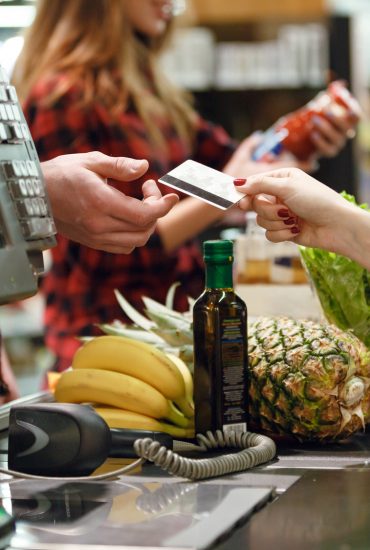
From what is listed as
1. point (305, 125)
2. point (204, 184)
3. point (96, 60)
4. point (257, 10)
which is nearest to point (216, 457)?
point (204, 184)

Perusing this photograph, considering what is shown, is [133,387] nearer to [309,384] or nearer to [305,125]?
[309,384]

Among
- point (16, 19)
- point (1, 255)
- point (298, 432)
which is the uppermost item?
point (16, 19)

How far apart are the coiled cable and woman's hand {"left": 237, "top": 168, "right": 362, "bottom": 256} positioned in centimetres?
31

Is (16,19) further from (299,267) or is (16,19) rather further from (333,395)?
(333,395)

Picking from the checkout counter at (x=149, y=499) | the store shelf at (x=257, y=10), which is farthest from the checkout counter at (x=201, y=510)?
the store shelf at (x=257, y=10)

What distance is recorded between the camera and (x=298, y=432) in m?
1.37

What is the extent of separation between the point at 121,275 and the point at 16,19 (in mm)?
1228

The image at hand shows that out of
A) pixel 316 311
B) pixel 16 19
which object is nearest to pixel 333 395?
pixel 316 311

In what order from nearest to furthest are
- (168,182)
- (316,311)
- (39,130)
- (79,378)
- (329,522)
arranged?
(329,522), (168,182), (79,378), (316,311), (39,130)

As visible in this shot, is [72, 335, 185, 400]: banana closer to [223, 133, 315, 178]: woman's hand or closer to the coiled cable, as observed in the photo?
the coiled cable

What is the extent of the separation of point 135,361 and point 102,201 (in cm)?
23

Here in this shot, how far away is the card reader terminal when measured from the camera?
43.2 inches

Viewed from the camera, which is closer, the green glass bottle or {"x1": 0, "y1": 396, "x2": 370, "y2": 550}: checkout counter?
{"x1": 0, "y1": 396, "x2": 370, "y2": 550}: checkout counter

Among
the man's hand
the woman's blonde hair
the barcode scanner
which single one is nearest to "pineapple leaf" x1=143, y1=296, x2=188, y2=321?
the man's hand
